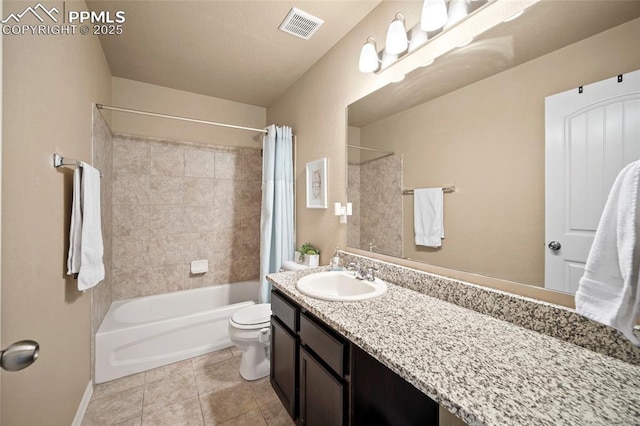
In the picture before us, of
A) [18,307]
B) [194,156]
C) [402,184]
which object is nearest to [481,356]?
[402,184]

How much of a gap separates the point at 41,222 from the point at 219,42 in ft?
5.49

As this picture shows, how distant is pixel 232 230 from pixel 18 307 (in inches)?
82.7

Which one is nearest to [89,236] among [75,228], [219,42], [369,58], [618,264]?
[75,228]

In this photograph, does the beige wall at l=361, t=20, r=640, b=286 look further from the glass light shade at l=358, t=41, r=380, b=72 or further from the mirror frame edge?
the glass light shade at l=358, t=41, r=380, b=72

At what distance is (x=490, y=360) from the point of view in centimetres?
71

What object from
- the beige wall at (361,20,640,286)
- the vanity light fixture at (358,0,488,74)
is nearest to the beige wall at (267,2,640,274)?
the beige wall at (361,20,640,286)

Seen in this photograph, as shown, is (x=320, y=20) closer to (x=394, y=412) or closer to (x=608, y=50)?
(x=608, y=50)

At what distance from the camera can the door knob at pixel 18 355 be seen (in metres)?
0.52

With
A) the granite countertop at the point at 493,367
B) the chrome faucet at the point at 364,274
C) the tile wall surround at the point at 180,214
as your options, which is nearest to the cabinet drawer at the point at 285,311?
the granite countertop at the point at 493,367

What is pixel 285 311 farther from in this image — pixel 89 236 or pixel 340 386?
pixel 89 236

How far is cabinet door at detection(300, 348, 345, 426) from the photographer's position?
3.24ft

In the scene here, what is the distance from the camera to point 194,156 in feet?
9.20

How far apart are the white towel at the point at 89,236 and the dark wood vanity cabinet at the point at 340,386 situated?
114 cm

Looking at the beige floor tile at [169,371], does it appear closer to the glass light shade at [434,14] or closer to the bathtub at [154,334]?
the bathtub at [154,334]
